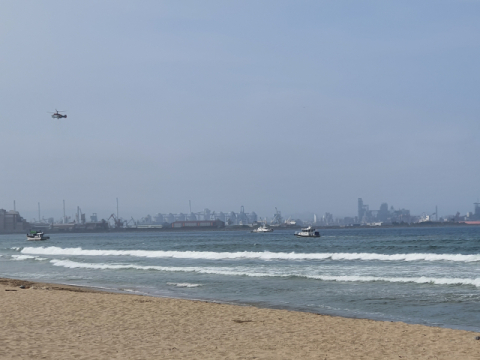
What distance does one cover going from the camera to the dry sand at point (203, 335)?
10.2m

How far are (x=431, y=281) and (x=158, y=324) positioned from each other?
47.5 ft

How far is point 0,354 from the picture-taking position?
9320 millimetres

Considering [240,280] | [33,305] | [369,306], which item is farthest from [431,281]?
[33,305]

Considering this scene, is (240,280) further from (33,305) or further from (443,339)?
(443,339)

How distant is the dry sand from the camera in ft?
33.4

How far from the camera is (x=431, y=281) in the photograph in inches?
928

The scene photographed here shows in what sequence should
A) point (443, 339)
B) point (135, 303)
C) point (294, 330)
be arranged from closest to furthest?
point (443, 339), point (294, 330), point (135, 303)

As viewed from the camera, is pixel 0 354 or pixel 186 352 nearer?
pixel 0 354

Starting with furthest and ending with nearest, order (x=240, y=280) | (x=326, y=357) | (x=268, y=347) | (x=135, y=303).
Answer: (x=240, y=280), (x=135, y=303), (x=268, y=347), (x=326, y=357)

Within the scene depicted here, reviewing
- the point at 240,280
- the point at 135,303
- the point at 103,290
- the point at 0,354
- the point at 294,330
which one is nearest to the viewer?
the point at 0,354

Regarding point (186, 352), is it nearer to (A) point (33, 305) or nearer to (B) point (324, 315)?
(B) point (324, 315)

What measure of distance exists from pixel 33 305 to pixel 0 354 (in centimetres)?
752

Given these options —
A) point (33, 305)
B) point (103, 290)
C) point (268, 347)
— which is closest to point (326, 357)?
point (268, 347)

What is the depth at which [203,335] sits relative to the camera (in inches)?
480
